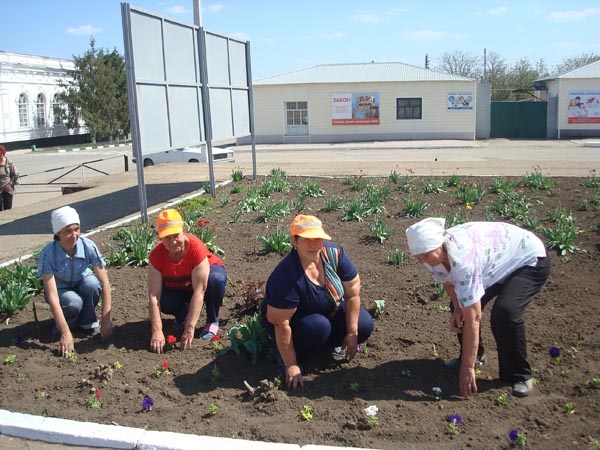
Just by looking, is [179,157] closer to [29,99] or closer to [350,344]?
[350,344]

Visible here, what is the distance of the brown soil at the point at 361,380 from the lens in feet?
11.9

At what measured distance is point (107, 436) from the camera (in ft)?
12.2

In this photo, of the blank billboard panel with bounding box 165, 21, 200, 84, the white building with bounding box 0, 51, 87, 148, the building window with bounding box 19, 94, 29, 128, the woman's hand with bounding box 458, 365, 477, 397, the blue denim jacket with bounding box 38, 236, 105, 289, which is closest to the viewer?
the woman's hand with bounding box 458, 365, 477, 397

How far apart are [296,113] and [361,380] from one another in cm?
3245

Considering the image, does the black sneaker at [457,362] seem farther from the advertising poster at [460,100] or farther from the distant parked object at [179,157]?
the advertising poster at [460,100]

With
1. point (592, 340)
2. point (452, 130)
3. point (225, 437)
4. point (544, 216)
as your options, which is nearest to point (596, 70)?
point (452, 130)

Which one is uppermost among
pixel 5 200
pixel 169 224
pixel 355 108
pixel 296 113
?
pixel 355 108

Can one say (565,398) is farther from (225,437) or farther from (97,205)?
(97,205)

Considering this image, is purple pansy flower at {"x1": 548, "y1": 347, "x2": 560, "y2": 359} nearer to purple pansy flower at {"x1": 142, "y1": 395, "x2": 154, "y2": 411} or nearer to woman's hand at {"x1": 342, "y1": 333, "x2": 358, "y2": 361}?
woman's hand at {"x1": 342, "y1": 333, "x2": 358, "y2": 361}

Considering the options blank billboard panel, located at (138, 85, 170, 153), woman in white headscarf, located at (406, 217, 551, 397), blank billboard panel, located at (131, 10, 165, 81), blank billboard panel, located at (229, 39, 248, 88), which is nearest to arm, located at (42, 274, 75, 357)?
woman in white headscarf, located at (406, 217, 551, 397)

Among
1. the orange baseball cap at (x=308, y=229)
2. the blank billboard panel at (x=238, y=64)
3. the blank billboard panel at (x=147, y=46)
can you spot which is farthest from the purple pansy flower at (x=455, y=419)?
the blank billboard panel at (x=238, y=64)

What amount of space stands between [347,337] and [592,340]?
1.88 meters

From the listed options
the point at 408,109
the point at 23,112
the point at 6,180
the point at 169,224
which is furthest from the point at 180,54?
the point at 23,112

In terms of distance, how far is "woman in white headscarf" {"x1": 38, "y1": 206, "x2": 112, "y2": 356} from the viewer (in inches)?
188
